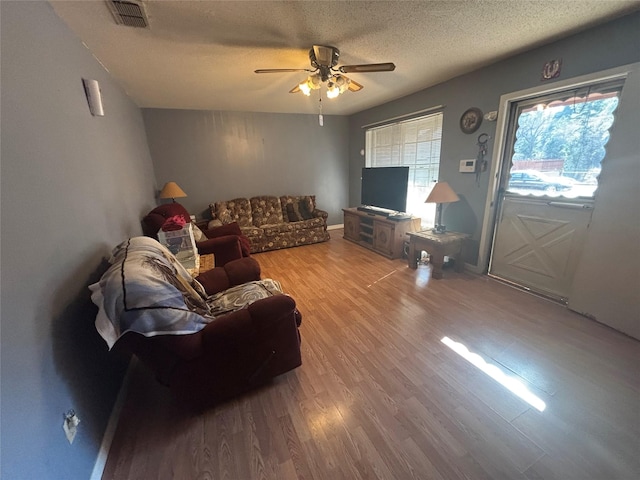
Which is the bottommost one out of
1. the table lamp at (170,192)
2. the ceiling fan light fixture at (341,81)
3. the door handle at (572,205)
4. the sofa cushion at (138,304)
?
the sofa cushion at (138,304)

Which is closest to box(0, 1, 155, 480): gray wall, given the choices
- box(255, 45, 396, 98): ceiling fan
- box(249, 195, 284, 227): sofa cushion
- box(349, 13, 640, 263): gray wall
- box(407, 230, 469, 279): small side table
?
box(255, 45, 396, 98): ceiling fan

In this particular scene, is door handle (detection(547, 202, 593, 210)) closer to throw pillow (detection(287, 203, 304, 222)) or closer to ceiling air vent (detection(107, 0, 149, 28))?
throw pillow (detection(287, 203, 304, 222))

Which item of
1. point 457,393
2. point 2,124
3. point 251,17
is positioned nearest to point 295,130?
point 251,17

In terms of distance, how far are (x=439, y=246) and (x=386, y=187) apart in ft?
4.56

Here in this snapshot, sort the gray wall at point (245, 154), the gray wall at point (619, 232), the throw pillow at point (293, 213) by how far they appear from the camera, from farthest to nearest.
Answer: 1. the throw pillow at point (293, 213)
2. the gray wall at point (245, 154)
3. the gray wall at point (619, 232)

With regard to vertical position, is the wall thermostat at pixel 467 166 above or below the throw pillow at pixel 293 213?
above

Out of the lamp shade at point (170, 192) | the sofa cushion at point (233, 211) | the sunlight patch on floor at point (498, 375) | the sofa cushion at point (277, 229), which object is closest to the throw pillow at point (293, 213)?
the sofa cushion at point (277, 229)

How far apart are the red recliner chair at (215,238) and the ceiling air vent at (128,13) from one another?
68.8 inches

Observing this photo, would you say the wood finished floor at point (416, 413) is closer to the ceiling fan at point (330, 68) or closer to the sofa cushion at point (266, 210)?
the ceiling fan at point (330, 68)

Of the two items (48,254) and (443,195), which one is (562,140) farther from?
(48,254)

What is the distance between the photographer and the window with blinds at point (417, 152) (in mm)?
3564

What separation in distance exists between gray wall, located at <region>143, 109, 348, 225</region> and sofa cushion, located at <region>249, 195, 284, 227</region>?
0.30m

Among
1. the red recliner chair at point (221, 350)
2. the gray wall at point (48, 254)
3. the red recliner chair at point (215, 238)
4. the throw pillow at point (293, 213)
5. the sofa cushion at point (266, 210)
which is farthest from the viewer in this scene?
the throw pillow at point (293, 213)

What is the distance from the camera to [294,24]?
69.5 inches
